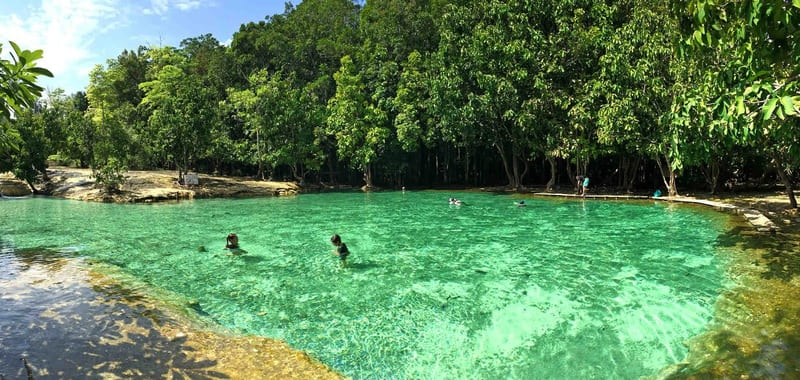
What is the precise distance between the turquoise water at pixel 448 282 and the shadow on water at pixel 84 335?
1.16 m

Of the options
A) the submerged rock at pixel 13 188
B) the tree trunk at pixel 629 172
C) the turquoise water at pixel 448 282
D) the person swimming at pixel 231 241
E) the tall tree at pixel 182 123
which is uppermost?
the tall tree at pixel 182 123

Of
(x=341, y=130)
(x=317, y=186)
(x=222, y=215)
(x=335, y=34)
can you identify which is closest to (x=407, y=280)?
(x=222, y=215)

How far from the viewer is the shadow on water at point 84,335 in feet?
15.9

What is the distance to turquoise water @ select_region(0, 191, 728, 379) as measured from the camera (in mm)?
5793

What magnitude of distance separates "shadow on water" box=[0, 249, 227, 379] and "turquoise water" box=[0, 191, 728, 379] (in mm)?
1157

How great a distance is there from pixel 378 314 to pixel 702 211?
16.9 m

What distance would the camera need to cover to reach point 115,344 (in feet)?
18.1

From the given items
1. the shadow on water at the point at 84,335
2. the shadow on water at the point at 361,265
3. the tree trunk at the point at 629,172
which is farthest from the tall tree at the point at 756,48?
the tree trunk at the point at 629,172

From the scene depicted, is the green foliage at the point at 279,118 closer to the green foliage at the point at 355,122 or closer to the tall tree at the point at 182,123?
the green foliage at the point at 355,122

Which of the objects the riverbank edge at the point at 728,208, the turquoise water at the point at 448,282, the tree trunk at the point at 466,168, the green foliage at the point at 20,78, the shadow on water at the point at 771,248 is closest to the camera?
the green foliage at the point at 20,78

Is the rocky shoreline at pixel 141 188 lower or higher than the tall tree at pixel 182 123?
lower

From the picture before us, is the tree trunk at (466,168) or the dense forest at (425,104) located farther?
the tree trunk at (466,168)

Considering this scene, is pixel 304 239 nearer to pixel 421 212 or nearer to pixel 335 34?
pixel 421 212

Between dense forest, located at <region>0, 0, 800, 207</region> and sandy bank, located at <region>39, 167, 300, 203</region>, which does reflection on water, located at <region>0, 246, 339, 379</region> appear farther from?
sandy bank, located at <region>39, 167, 300, 203</region>
